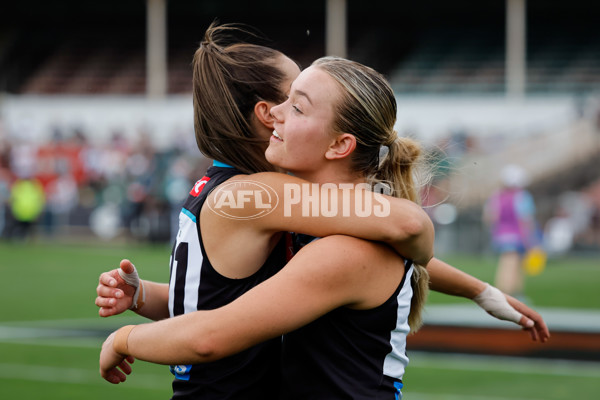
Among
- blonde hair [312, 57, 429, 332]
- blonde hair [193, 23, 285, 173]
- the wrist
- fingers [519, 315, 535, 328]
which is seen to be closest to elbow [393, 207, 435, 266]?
blonde hair [312, 57, 429, 332]

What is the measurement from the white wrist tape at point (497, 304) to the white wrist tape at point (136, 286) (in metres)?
1.13

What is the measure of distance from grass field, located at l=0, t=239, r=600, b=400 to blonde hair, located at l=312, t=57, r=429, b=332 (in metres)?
4.10

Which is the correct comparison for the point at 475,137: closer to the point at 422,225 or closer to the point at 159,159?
the point at 159,159

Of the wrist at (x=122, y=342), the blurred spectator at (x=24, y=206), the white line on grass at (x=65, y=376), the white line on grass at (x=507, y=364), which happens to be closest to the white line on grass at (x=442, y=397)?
the white line on grass at (x=507, y=364)

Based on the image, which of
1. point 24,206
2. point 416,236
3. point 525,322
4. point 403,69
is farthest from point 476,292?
point 403,69

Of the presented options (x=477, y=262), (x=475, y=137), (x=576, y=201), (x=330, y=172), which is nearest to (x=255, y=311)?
(x=330, y=172)

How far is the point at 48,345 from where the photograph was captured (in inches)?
344

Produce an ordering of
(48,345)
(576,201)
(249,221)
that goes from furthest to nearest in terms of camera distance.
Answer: (576,201)
(48,345)
(249,221)

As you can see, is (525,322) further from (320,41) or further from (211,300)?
(320,41)

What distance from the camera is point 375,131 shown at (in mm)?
2631

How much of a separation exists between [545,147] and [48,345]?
16985 millimetres

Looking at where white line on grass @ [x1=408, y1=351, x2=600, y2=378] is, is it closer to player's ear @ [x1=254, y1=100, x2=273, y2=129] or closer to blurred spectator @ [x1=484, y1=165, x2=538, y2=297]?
player's ear @ [x1=254, y1=100, x2=273, y2=129]

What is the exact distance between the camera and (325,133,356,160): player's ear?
2.60 metres

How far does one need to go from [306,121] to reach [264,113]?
27cm
